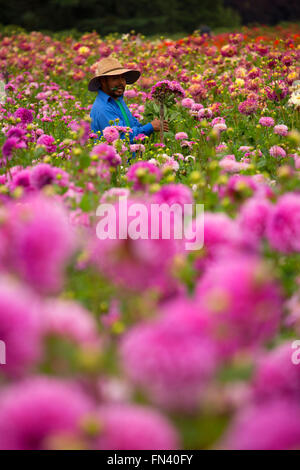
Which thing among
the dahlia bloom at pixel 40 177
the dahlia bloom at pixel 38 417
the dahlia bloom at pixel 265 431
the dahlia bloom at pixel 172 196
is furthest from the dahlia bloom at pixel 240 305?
the dahlia bloom at pixel 40 177

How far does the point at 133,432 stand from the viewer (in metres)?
0.75

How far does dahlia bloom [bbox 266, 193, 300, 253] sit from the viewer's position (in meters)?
1.16

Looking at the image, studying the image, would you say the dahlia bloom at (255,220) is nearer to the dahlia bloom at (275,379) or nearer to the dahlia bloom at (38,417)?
the dahlia bloom at (275,379)

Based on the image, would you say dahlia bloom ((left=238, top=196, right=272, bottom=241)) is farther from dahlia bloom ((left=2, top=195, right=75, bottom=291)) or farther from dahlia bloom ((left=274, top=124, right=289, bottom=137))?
dahlia bloom ((left=274, top=124, right=289, bottom=137))

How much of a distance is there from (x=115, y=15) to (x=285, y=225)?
1944 cm

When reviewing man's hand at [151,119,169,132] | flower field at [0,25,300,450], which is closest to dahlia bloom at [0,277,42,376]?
flower field at [0,25,300,450]

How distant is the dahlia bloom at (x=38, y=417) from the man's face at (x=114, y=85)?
446 cm

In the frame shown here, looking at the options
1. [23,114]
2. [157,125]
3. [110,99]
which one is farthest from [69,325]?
[110,99]

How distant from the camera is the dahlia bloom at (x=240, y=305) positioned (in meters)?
0.84

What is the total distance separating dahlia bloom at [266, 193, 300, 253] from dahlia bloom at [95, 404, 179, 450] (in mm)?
542

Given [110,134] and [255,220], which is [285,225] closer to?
[255,220]

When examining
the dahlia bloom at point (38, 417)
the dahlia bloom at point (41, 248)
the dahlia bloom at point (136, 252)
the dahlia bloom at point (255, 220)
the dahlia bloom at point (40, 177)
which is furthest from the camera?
the dahlia bloom at point (40, 177)

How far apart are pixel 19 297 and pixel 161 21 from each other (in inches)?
732

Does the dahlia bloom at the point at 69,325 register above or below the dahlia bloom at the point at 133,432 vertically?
above
